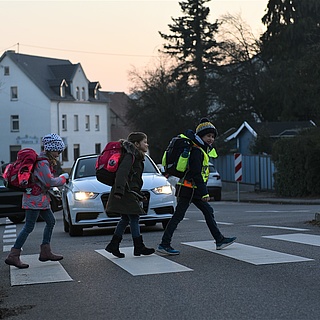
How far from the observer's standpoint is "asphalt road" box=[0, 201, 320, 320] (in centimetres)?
691

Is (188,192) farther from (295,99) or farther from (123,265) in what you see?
(295,99)

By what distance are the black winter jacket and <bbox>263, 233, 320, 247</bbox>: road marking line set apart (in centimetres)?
250

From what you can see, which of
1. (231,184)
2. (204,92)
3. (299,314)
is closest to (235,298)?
(299,314)

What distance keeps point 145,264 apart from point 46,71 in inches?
3123

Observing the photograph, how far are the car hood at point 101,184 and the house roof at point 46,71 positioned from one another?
68534 mm

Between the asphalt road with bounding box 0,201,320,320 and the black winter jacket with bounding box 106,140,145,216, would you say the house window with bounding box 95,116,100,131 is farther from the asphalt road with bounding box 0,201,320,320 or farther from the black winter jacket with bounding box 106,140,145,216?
the black winter jacket with bounding box 106,140,145,216

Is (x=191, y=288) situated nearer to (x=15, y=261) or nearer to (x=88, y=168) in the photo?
(x=15, y=261)

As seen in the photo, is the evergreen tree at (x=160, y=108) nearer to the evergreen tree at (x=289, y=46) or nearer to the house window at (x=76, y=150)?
the evergreen tree at (x=289, y=46)

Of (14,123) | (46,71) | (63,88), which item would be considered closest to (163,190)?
(14,123)

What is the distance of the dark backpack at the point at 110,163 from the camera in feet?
A: 33.7

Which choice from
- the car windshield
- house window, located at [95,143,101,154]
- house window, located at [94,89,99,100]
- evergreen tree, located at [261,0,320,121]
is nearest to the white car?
the car windshield

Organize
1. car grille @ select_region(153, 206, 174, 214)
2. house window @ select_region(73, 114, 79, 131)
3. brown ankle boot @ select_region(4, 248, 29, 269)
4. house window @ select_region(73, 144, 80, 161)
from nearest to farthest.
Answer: brown ankle boot @ select_region(4, 248, 29, 269) → car grille @ select_region(153, 206, 174, 214) → house window @ select_region(73, 144, 80, 161) → house window @ select_region(73, 114, 79, 131)

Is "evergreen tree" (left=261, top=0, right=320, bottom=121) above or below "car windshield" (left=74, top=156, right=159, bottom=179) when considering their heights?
above

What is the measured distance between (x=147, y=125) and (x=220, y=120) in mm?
5360
